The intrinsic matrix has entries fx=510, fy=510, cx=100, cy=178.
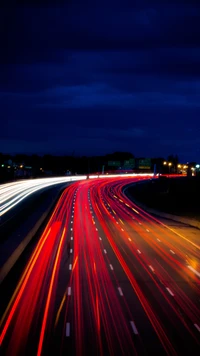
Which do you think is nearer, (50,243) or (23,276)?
(23,276)

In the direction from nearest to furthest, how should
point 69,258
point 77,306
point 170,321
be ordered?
point 170,321 → point 77,306 → point 69,258

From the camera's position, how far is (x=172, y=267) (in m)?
27.5

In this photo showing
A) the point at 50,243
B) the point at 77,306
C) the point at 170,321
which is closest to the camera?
the point at 170,321

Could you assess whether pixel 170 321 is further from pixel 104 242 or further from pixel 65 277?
pixel 104 242

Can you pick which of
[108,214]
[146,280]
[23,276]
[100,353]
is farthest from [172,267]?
[108,214]

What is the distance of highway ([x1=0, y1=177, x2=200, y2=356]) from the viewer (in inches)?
584

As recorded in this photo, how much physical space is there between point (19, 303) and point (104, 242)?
1786 centimetres

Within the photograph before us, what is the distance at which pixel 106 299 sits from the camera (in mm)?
20141

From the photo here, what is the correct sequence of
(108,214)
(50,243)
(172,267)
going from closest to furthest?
1. (172,267)
2. (50,243)
3. (108,214)

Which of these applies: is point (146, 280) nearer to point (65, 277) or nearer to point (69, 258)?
point (65, 277)

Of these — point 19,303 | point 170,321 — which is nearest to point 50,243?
point 19,303

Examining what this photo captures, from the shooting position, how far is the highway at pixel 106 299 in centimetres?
1484

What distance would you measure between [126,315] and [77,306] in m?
2.06

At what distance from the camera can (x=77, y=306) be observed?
744 inches
